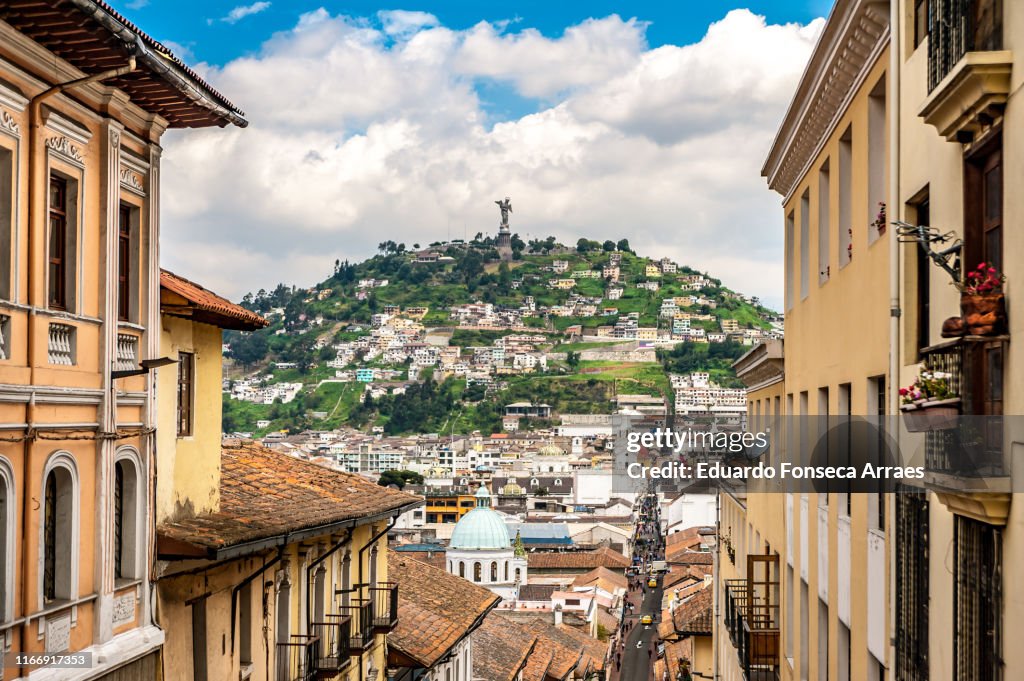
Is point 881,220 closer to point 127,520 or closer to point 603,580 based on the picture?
point 127,520

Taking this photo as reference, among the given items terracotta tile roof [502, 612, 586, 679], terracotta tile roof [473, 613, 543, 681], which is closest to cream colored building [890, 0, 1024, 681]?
terracotta tile roof [473, 613, 543, 681]

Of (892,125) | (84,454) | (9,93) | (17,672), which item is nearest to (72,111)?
(9,93)

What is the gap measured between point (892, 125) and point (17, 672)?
746 cm

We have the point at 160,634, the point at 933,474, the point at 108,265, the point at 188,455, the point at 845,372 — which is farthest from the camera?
the point at 188,455

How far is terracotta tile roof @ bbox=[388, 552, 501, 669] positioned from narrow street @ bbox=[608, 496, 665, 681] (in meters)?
43.8

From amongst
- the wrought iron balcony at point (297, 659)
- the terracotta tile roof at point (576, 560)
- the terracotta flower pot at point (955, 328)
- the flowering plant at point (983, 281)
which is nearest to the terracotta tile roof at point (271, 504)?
the wrought iron balcony at point (297, 659)

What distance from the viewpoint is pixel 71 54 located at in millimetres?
9742

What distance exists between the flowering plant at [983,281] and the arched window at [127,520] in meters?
7.21

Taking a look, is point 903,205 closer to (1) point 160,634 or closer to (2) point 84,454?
(2) point 84,454

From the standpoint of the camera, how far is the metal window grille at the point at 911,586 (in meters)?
8.97

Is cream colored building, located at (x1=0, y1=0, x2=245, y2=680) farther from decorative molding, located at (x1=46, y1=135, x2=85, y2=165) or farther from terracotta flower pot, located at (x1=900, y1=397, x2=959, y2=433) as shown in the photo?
terracotta flower pot, located at (x1=900, y1=397, x2=959, y2=433)

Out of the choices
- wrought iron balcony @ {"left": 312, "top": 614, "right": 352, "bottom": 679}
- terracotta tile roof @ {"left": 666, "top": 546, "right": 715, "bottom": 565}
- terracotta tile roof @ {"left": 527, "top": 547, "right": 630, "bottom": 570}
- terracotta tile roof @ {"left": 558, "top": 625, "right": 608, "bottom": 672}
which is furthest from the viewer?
terracotta tile roof @ {"left": 527, "top": 547, "right": 630, "bottom": 570}

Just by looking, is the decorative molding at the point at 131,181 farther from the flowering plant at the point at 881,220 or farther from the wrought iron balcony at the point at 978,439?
the wrought iron balcony at the point at 978,439

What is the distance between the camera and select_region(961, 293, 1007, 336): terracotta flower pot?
269 inches
